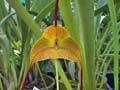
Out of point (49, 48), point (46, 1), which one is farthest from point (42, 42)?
point (46, 1)

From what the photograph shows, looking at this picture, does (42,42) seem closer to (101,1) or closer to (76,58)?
(76,58)

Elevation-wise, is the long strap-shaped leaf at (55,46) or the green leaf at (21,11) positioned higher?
the green leaf at (21,11)

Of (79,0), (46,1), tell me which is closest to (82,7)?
(79,0)

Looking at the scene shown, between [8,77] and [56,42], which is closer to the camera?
[56,42]

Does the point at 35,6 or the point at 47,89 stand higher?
the point at 35,6

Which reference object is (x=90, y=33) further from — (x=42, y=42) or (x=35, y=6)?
(x=35, y=6)

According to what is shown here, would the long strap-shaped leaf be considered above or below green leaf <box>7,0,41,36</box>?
below
